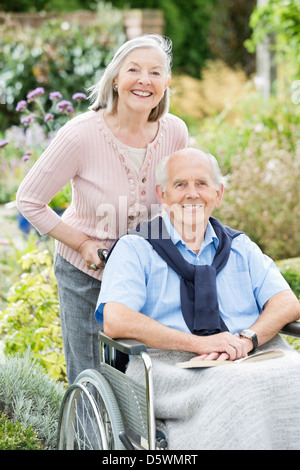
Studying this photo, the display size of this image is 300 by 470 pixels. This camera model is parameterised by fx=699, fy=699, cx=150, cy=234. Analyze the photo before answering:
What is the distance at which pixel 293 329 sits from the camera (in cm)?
244

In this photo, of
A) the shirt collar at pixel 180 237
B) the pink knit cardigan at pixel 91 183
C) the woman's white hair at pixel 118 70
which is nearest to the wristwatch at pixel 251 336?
the shirt collar at pixel 180 237

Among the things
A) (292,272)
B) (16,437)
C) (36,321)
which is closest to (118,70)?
(16,437)

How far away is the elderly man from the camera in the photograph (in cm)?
203

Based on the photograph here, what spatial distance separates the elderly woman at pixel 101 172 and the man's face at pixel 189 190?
0.51 feet

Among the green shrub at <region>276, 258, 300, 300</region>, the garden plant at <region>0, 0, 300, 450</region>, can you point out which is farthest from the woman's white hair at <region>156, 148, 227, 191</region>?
the green shrub at <region>276, 258, 300, 300</region>

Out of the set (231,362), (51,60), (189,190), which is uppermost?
(51,60)

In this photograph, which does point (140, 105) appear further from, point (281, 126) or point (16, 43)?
point (16, 43)

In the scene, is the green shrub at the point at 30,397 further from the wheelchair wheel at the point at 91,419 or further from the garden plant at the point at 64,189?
the wheelchair wheel at the point at 91,419

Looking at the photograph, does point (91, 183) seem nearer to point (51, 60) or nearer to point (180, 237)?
point (180, 237)

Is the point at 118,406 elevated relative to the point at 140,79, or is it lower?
lower

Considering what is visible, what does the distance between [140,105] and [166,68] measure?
21cm

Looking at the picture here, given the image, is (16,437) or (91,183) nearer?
(16,437)

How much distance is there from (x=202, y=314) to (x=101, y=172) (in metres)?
0.67

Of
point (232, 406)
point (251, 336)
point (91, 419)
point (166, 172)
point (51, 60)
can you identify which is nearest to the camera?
point (232, 406)
